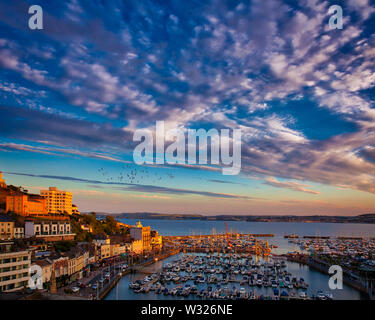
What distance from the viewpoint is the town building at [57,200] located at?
121 ft

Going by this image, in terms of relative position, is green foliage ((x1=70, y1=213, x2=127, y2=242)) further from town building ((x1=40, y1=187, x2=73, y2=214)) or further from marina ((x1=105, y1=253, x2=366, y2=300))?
marina ((x1=105, y1=253, x2=366, y2=300))

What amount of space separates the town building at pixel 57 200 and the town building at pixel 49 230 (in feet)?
→ 31.4

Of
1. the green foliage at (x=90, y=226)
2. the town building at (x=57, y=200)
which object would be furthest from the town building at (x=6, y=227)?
the town building at (x=57, y=200)

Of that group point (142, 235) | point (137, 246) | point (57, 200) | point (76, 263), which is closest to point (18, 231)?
point (76, 263)

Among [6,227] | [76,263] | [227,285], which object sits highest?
[6,227]

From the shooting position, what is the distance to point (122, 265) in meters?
26.3

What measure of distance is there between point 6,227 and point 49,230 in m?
3.51

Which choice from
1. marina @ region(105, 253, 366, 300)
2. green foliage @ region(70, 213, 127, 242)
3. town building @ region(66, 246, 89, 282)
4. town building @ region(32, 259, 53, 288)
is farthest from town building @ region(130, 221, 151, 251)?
town building @ region(32, 259, 53, 288)

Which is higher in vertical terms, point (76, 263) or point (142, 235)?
point (76, 263)

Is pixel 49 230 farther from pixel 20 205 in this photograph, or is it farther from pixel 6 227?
pixel 20 205

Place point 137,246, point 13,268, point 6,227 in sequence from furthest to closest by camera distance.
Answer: point 137,246, point 6,227, point 13,268

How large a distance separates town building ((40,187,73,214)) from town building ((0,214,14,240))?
12.7m

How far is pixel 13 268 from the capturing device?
14.1m

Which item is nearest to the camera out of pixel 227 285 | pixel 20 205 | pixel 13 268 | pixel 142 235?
pixel 13 268
